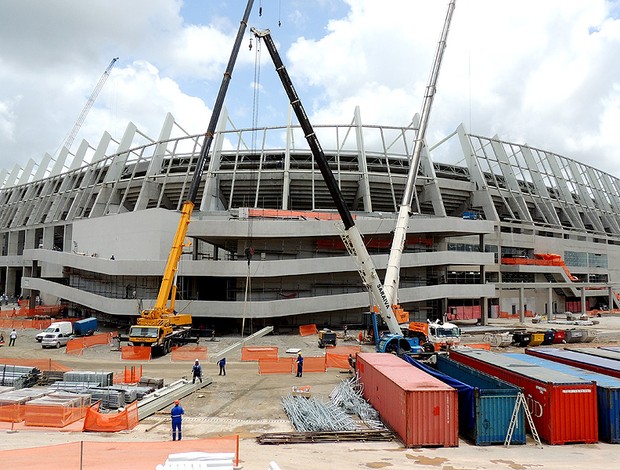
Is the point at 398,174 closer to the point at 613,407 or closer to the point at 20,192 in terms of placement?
the point at 613,407

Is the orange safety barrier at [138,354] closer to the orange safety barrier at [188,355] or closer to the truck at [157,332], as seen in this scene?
the truck at [157,332]

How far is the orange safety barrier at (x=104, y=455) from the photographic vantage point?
10930 millimetres

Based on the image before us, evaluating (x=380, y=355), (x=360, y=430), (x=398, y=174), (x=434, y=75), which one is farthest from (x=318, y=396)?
(x=398, y=174)

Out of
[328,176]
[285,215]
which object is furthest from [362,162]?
[328,176]

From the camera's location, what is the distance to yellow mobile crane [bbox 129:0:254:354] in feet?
96.7

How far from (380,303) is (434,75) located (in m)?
20.1

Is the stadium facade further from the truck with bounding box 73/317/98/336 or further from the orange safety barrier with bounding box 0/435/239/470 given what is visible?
the orange safety barrier with bounding box 0/435/239/470

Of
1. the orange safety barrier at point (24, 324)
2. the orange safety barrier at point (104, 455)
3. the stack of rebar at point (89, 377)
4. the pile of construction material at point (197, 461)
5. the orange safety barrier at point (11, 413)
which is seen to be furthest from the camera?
the orange safety barrier at point (24, 324)

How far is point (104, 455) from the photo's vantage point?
1191cm

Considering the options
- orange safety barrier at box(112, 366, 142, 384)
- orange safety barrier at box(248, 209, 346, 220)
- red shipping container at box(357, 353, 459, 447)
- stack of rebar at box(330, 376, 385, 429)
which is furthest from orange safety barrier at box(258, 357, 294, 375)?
orange safety barrier at box(248, 209, 346, 220)

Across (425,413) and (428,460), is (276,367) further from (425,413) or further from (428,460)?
(428,460)

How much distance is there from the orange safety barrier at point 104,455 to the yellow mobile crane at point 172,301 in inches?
667

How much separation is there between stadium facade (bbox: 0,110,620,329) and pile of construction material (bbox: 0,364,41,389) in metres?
16.9

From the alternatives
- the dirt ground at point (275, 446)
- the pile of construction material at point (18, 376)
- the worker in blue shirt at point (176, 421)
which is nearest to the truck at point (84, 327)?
the pile of construction material at point (18, 376)
